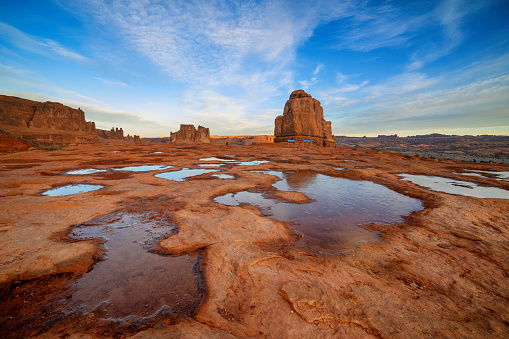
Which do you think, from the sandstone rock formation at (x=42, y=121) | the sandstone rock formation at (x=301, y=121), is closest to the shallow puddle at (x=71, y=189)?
the sandstone rock formation at (x=301, y=121)

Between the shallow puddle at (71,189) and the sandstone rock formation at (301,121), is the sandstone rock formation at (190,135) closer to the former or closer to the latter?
the sandstone rock formation at (301,121)

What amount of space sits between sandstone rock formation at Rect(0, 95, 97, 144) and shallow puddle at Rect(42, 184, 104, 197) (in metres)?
55.2

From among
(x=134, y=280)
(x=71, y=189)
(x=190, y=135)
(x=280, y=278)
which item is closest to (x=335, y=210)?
(x=280, y=278)

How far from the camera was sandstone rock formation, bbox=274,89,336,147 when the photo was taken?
1725 inches

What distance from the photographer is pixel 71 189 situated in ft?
27.2

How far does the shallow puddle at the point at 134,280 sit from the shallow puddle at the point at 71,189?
430 centimetres

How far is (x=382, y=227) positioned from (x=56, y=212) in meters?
9.20

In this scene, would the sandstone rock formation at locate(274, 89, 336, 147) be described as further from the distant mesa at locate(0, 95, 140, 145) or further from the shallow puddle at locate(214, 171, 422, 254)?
the distant mesa at locate(0, 95, 140, 145)

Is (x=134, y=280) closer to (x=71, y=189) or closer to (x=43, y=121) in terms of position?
(x=71, y=189)

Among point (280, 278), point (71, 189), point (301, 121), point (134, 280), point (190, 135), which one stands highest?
point (301, 121)

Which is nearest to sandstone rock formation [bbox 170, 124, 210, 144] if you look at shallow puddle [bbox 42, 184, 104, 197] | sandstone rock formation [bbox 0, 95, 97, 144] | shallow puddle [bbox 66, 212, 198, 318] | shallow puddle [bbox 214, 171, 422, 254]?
sandstone rock formation [bbox 0, 95, 97, 144]

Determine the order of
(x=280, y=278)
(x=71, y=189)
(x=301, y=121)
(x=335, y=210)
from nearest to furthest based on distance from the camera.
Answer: (x=280, y=278) < (x=335, y=210) < (x=71, y=189) < (x=301, y=121)

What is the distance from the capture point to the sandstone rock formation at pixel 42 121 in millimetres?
47125

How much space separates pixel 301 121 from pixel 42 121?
7219 centimetres
